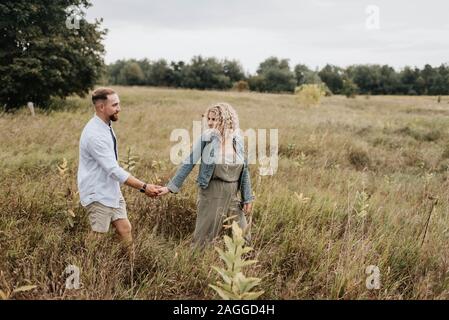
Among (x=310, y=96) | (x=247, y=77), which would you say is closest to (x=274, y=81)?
(x=247, y=77)

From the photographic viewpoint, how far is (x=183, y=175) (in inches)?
158

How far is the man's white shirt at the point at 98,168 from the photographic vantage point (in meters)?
Answer: 3.46

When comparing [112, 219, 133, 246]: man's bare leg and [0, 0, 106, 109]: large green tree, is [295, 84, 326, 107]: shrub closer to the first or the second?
[0, 0, 106, 109]: large green tree

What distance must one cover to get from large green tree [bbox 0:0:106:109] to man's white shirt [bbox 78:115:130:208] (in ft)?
42.3

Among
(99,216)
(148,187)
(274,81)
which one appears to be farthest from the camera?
(274,81)

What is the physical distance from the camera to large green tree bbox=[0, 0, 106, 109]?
1480 centimetres

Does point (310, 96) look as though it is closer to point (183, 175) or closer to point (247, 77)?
point (183, 175)

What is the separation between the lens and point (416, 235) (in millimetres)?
4176

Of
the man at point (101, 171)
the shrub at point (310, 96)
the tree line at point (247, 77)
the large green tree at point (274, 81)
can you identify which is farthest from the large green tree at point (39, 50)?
the large green tree at point (274, 81)

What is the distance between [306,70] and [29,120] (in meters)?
75.9

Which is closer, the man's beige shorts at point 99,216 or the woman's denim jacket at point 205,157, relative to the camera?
the man's beige shorts at point 99,216

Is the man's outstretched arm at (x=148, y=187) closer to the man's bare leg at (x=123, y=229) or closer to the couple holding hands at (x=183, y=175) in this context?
the couple holding hands at (x=183, y=175)

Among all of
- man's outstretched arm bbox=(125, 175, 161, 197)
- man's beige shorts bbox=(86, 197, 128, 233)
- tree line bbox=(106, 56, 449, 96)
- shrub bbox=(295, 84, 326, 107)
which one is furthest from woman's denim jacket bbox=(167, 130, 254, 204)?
tree line bbox=(106, 56, 449, 96)

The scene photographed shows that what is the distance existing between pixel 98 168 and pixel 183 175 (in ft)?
2.87
